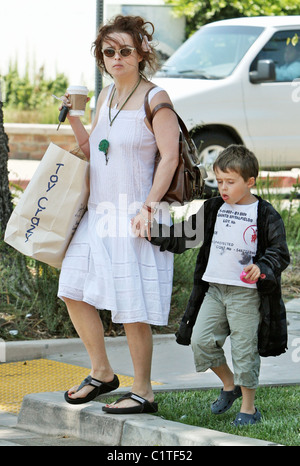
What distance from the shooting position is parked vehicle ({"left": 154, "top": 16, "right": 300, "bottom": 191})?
11898 mm

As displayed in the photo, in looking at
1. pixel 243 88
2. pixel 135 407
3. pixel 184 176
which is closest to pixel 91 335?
pixel 135 407

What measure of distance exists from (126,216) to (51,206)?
1.27 feet

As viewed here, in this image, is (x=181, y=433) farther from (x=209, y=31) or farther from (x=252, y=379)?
(x=209, y=31)

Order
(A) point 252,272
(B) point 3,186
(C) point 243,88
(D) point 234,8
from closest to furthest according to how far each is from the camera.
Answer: (A) point 252,272 → (B) point 3,186 → (C) point 243,88 → (D) point 234,8

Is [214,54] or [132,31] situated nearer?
[132,31]

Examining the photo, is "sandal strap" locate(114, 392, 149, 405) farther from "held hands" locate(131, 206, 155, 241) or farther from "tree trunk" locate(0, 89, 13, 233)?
"tree trunk" locate(0, 89, 13, 233)

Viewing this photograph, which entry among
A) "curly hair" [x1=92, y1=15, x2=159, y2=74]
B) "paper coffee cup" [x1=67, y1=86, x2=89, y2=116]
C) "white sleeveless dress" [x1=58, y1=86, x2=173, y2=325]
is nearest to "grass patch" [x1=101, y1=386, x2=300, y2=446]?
"white sleeveless dress" [x1=58, y1=86, x2=173, y2=325]

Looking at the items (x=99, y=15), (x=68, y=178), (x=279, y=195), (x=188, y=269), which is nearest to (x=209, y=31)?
(x=279, y=195)

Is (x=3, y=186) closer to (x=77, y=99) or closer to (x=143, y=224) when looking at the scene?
(x=77, y=99)

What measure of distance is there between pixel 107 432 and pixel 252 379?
70 cm

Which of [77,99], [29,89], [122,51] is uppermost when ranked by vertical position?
[122,51]

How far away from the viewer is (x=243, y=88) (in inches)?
479

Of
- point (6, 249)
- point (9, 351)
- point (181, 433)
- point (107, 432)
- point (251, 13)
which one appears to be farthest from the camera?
point (251, 13)

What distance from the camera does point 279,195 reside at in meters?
9.01
